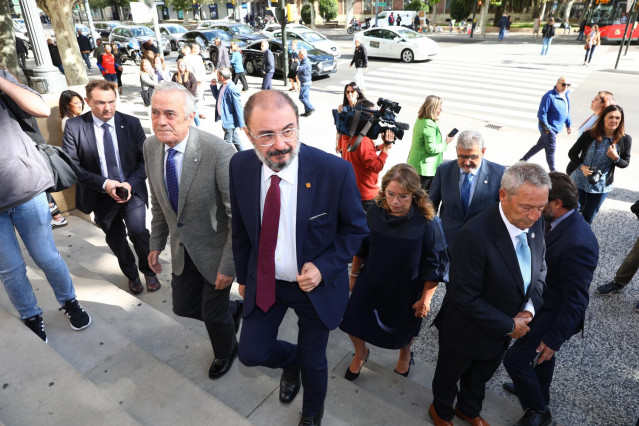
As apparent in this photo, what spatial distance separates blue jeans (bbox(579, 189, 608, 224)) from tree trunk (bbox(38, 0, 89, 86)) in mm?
13084

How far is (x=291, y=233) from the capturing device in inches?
89.5

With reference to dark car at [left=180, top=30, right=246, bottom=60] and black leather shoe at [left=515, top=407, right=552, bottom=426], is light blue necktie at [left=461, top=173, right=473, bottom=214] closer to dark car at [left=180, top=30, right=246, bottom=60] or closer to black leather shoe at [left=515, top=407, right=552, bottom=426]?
black leather shoe at [left=515, top=407, right=552, bottom=426]

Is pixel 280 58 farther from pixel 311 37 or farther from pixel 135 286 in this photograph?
pixel 135 286

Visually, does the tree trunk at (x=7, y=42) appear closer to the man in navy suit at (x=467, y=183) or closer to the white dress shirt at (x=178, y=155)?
the white dress shirt at (x=178, y=155)

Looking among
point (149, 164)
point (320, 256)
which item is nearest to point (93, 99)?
point (149, 164)

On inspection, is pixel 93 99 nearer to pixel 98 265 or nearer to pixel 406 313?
pixel 98 265

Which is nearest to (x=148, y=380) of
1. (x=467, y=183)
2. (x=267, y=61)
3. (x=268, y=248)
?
(x=268, y=248)

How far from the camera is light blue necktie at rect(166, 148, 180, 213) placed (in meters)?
2.75

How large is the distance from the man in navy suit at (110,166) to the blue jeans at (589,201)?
197 inches

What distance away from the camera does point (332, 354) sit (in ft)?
11.4

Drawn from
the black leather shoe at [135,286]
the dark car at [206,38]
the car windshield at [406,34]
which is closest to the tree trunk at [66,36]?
the dark car at [206,38]

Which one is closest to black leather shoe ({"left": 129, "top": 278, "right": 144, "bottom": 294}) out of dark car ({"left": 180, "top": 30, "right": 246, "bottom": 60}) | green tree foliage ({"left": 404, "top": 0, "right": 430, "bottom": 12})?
dark car ({"left": 180, "top": 30, "right": 246, "bottom": 60})

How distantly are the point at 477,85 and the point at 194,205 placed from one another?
Answer: 14.8 metres

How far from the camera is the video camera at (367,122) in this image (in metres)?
4.35
